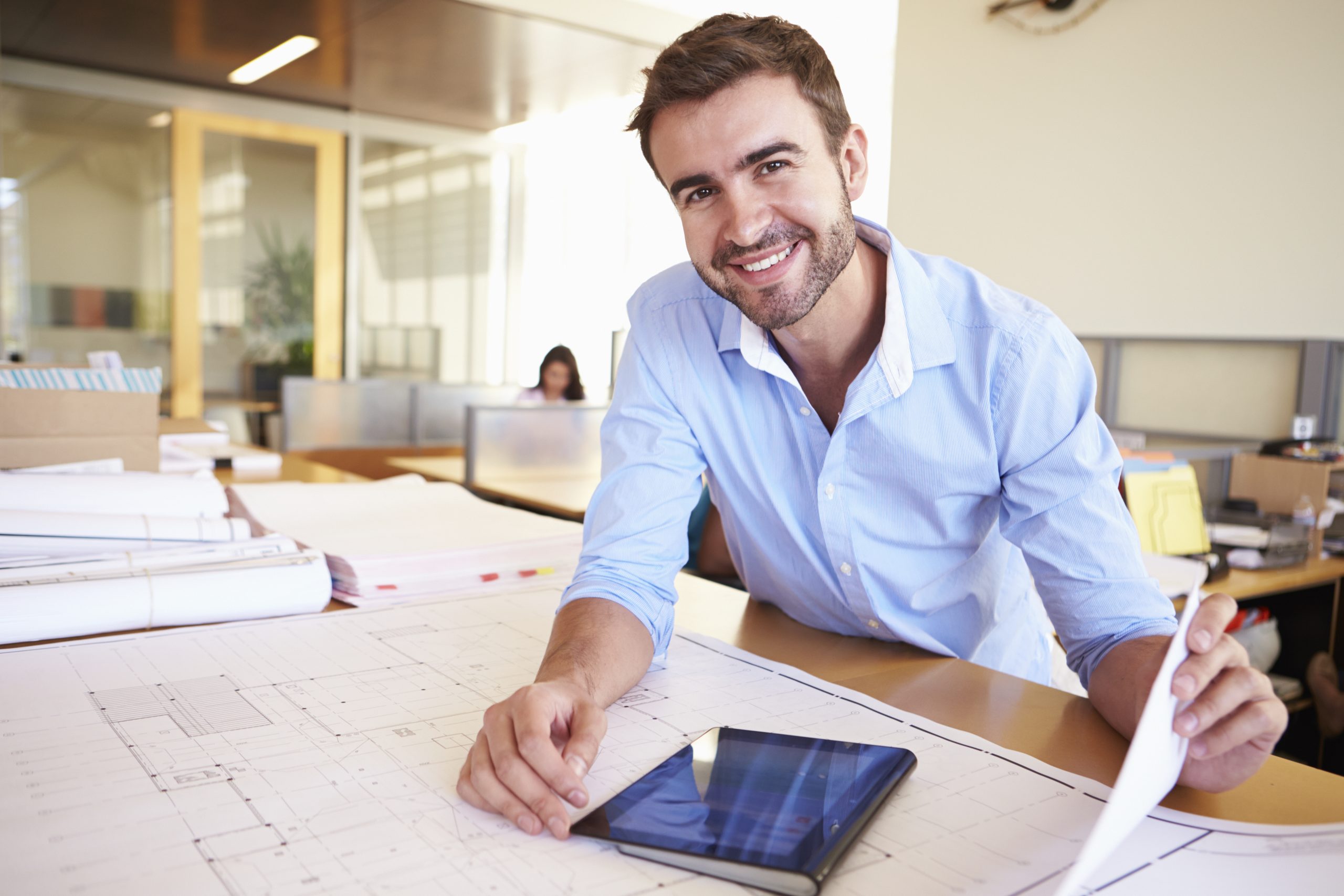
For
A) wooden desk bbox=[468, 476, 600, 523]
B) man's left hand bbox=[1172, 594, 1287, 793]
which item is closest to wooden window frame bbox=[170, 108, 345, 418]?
wooden desk bbox=[468, 476, 600, 523]

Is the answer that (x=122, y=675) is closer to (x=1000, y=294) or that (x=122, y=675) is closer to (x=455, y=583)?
(x=455, y=583)

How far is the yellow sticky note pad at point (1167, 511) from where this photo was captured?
236 cm

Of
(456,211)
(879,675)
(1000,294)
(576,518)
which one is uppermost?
(456,211)

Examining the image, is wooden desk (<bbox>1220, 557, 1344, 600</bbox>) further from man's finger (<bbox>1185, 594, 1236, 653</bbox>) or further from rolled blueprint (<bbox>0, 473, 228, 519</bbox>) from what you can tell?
rolled blueprint (<bbox>0, 473, 228, 519</bbox>)

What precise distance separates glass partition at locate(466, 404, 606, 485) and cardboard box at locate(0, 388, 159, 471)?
1.99 meters

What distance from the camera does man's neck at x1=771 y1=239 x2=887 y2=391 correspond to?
117cm

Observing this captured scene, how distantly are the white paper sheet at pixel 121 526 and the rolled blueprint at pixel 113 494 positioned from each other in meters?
0.03

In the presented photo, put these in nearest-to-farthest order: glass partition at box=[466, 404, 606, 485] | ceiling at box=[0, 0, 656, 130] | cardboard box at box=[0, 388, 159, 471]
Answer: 1. cardboard box at box=[0, 388, 159, 471]
2. glass partition at box=[466, 404, 606, 485]
3. ceiling at box=[0, 0, 656, 130]

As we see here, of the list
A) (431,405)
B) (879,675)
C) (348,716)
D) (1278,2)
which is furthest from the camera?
(431,405)

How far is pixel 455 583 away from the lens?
1.17m

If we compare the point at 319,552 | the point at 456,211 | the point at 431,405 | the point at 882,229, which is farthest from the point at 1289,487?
the point at 456,211

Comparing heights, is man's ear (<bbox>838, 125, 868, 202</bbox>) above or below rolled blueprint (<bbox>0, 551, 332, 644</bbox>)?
above

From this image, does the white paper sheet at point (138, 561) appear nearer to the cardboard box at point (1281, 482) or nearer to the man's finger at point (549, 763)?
the man's finger at point (549, 763)

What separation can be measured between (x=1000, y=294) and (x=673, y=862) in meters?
0.78
